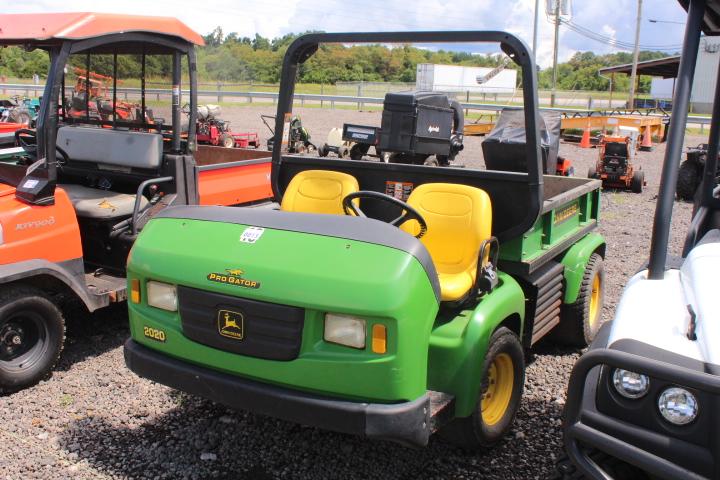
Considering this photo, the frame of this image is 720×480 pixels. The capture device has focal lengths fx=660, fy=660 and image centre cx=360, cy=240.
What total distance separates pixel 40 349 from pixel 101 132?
185 cm

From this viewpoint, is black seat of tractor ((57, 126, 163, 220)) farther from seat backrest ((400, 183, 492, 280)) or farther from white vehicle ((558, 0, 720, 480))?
white vehicle ((558, 0, 720, 480))

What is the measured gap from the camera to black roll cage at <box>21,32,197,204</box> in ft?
13.4

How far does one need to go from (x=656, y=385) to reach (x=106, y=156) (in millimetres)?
4409

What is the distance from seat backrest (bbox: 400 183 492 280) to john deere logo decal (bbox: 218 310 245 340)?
1.16 m

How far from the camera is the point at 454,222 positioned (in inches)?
138

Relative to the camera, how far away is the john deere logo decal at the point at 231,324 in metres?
2.71

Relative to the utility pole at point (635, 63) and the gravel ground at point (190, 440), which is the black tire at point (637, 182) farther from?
the utility pole at point (635, 63)

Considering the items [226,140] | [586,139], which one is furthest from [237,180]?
[586,139]

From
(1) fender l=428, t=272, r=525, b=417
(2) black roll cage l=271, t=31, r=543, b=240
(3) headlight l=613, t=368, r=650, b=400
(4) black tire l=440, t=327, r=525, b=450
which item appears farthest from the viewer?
(2) black roll cage l=271, t=31, r=543, b=240

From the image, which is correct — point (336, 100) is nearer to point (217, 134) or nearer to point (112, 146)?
point (217, 134)

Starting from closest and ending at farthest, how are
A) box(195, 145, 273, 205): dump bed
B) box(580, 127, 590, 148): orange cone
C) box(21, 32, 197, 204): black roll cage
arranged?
box(21, 32, 197, 204): black roll cage → box(195, 145, 273, 205): dump bed → box(580, 127, 590, 148): orange cone

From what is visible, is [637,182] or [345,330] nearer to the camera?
[345,330]

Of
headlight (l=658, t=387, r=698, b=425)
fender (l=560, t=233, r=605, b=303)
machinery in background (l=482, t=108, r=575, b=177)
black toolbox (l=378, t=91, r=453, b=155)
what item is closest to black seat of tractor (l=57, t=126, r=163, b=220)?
machinery in background (l=482, t=108, r=575, b=177)

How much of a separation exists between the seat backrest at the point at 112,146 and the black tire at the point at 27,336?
138 centimetres
